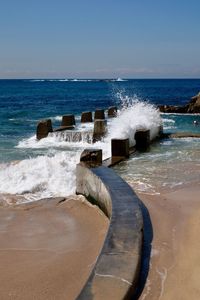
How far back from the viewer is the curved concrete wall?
343 cm

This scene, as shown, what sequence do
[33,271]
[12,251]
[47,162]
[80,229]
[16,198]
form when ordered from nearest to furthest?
[33,271]
[12,251]
[80,229]
[16,198]
[47,162]

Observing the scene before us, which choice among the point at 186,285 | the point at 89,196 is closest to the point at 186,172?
the point at 89,196

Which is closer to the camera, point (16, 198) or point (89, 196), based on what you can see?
point (89, 196)

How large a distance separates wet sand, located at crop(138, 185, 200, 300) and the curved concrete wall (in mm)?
237

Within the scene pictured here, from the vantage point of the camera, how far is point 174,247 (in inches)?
190

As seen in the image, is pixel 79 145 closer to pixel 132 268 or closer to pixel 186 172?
pixel 186 172

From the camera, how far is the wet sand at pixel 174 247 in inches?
151

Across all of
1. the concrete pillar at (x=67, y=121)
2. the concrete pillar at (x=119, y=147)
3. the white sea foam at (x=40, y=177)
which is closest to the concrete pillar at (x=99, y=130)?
the concrete pillar at (x=67, y=121)

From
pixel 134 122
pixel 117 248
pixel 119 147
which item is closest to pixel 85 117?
pixel 134 122

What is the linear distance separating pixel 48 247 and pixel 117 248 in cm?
149

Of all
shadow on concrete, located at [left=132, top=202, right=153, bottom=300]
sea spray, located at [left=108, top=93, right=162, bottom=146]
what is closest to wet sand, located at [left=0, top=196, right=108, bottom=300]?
shadow on concrete, located at [left=132, top=202, right=153, bottom=300]

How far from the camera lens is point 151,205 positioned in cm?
648

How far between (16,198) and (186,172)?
3506 millimetres

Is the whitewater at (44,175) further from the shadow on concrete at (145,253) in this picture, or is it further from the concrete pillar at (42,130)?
the shadow on concrete at (145,253)
